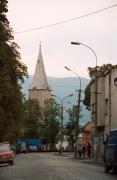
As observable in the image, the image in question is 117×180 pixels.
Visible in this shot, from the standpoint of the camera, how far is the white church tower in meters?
179

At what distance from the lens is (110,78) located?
66.4 metres

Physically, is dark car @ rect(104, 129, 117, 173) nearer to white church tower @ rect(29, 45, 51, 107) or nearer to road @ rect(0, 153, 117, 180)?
road @ rect(0, 153, 117, 180)

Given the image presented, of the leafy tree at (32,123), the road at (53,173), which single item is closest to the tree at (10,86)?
the road at (53,173)

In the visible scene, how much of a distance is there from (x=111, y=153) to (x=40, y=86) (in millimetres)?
151645

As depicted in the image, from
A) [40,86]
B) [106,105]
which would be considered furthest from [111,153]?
[40,86]

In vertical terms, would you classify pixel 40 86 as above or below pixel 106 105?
above

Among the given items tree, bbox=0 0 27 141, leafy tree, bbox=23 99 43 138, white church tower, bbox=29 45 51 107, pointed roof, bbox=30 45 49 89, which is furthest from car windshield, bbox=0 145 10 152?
white church tower, bbox=29 45 51 107

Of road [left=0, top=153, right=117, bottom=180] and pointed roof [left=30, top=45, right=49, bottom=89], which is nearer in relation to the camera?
A: road [left=0, top=153, right=117, bottom=180]

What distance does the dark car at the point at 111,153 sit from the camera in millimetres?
32906

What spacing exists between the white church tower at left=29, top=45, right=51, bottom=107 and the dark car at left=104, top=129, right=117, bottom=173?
14380 cm

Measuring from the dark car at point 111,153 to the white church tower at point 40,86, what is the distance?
14380 centimetres

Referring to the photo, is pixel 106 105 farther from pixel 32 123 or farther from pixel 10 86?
pixel 32 123

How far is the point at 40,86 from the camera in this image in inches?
7283

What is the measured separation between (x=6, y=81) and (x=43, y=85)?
4920 inches
